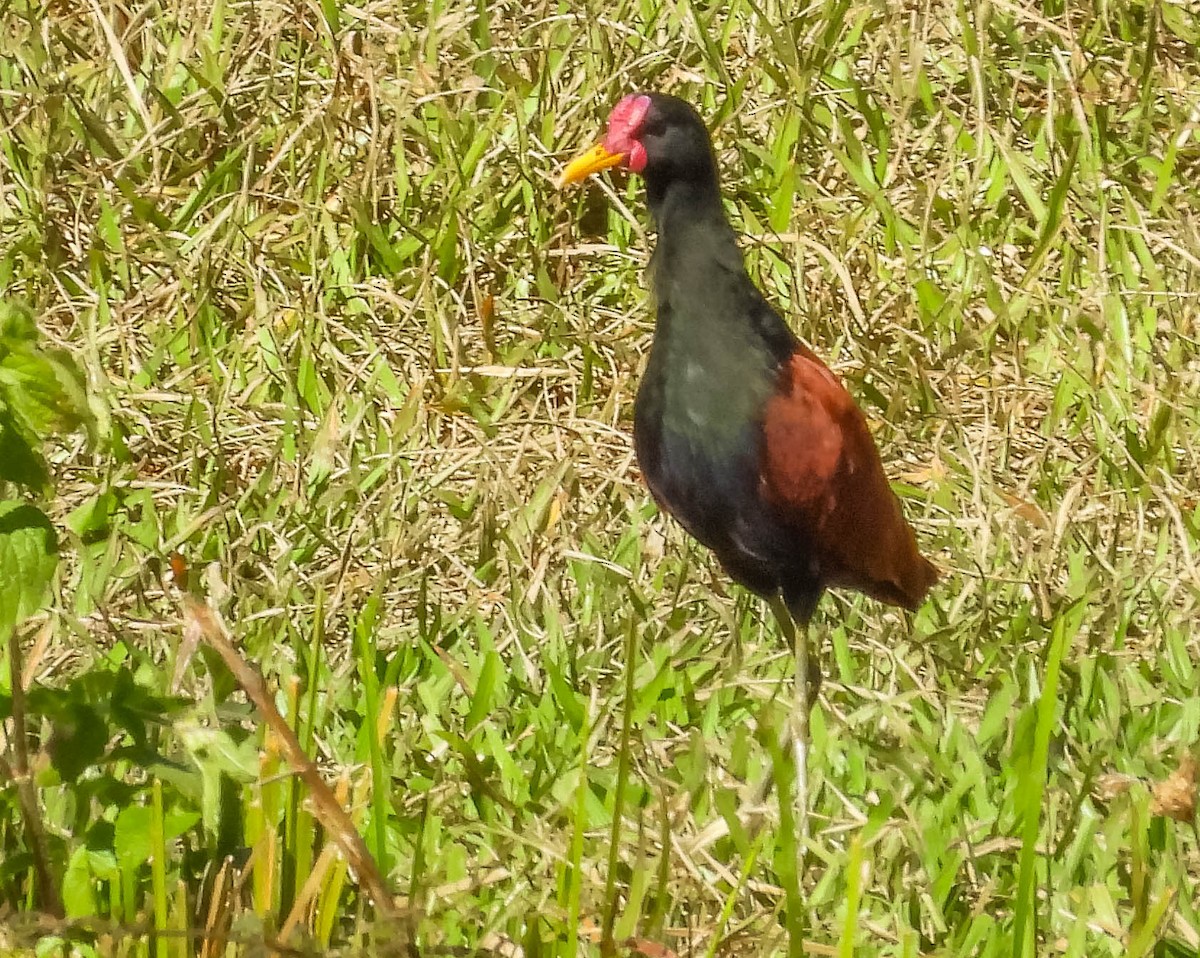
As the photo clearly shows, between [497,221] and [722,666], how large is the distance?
111 centimetres

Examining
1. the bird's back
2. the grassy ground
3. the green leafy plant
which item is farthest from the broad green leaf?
the bird's back

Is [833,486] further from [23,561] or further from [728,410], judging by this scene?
[23,561]

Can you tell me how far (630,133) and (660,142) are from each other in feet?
0.14

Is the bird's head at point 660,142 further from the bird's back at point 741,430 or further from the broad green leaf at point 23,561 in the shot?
the broad green leaf at point 23,561

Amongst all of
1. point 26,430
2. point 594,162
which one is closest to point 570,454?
point 594,162

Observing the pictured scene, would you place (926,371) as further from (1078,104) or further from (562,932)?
(562,932)

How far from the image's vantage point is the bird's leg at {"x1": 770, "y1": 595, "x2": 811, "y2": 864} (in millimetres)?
1739

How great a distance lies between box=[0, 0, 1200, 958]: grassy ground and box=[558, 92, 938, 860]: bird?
20 centimetres

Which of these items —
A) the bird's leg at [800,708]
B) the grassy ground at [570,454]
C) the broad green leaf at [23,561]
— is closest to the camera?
the broad green leaf at [23,561]

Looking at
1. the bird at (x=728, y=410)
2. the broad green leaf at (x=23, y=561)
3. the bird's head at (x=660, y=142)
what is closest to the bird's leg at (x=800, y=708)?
the bird at (x=728, y=410)

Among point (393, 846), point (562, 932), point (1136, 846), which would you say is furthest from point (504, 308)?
point (1136, 846)

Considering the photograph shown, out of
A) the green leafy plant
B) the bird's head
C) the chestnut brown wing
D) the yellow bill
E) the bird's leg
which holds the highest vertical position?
the green leafy plant

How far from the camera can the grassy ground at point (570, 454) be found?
1466mm

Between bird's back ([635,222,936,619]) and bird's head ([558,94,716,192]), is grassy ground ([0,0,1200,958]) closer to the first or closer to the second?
bird's back ([635,222,936,619])
